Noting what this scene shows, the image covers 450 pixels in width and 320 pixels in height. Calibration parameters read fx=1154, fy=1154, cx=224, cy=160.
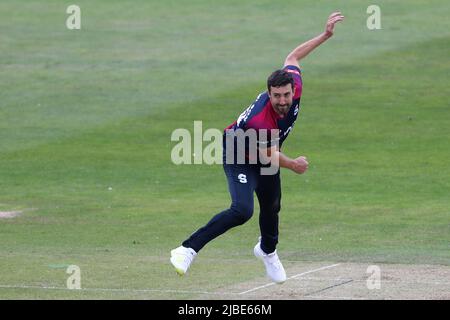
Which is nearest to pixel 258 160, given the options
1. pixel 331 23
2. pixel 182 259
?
pixel 182 259

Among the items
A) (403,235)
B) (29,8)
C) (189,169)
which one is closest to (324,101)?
(189,169)

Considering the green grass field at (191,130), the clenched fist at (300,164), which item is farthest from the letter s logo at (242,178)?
the green grass field at (191,130)

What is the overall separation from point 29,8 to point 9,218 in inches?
825

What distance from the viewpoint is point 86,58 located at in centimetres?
3164

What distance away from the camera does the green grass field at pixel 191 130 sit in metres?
14.9

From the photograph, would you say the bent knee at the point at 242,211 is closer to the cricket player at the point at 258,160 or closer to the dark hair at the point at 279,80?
the cricket player at the point at 258,160

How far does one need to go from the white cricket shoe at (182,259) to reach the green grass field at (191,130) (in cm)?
29

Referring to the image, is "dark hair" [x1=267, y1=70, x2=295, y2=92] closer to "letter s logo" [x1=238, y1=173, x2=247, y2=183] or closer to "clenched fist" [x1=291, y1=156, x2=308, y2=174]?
"clenched fist" [x1=291, y1=156, x2=308, y2=174]

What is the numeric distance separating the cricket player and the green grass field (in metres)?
0.70

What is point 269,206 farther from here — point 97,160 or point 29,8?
point 29,8

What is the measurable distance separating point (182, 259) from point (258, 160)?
127 centimetres

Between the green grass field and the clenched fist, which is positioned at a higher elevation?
the clenched fist

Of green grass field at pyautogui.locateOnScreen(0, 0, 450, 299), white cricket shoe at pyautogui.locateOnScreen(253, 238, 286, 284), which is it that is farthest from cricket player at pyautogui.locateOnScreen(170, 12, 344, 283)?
green grass field at pyautogui.locateOnScreen(0, 0, 450, 299)

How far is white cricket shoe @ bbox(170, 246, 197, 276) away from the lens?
38.4 feet
